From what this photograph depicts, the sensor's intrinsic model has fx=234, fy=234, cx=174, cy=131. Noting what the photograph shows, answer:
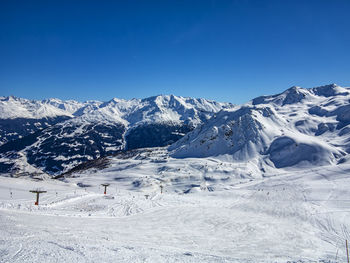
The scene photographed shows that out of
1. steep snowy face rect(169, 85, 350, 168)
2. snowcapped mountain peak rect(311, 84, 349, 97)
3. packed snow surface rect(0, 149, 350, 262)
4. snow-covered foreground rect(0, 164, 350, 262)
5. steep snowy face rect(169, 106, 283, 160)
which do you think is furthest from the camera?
snowcapped mountain peak rect(311, 84, 349, 97)

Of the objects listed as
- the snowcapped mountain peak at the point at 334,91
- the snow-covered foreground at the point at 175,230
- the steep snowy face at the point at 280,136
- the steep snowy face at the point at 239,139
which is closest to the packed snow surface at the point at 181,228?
the snow-covered foreground at the point at 175,230

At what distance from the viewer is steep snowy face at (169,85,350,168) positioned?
93.4 m

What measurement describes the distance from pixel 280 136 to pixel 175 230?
103117mm

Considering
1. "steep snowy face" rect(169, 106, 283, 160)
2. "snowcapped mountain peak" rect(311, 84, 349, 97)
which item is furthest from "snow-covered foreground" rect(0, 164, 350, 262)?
"snowcapped mountain peak" rect(311, 84, 349, 97)

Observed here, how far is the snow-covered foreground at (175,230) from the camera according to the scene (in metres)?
13.8

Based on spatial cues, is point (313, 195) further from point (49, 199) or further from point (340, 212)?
point (49, 199)

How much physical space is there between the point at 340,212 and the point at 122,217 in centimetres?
2619

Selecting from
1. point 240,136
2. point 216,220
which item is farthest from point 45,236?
point 240,136

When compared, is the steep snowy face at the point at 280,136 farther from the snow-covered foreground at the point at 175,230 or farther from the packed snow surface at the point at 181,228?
the snow-covered foreground at the point at 175,230

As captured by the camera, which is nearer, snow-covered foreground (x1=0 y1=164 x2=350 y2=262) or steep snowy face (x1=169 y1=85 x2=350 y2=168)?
snow-covered foreground (x1=0 y1=164 x2=350 y2=262)

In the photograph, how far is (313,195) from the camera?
38.9 m

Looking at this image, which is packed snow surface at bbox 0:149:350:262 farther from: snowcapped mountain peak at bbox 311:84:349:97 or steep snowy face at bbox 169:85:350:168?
snowcapped mountain peak at bbox 311:84:349:97

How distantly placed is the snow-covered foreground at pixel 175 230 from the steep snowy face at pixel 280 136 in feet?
190

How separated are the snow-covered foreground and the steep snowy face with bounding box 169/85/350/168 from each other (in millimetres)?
57832
